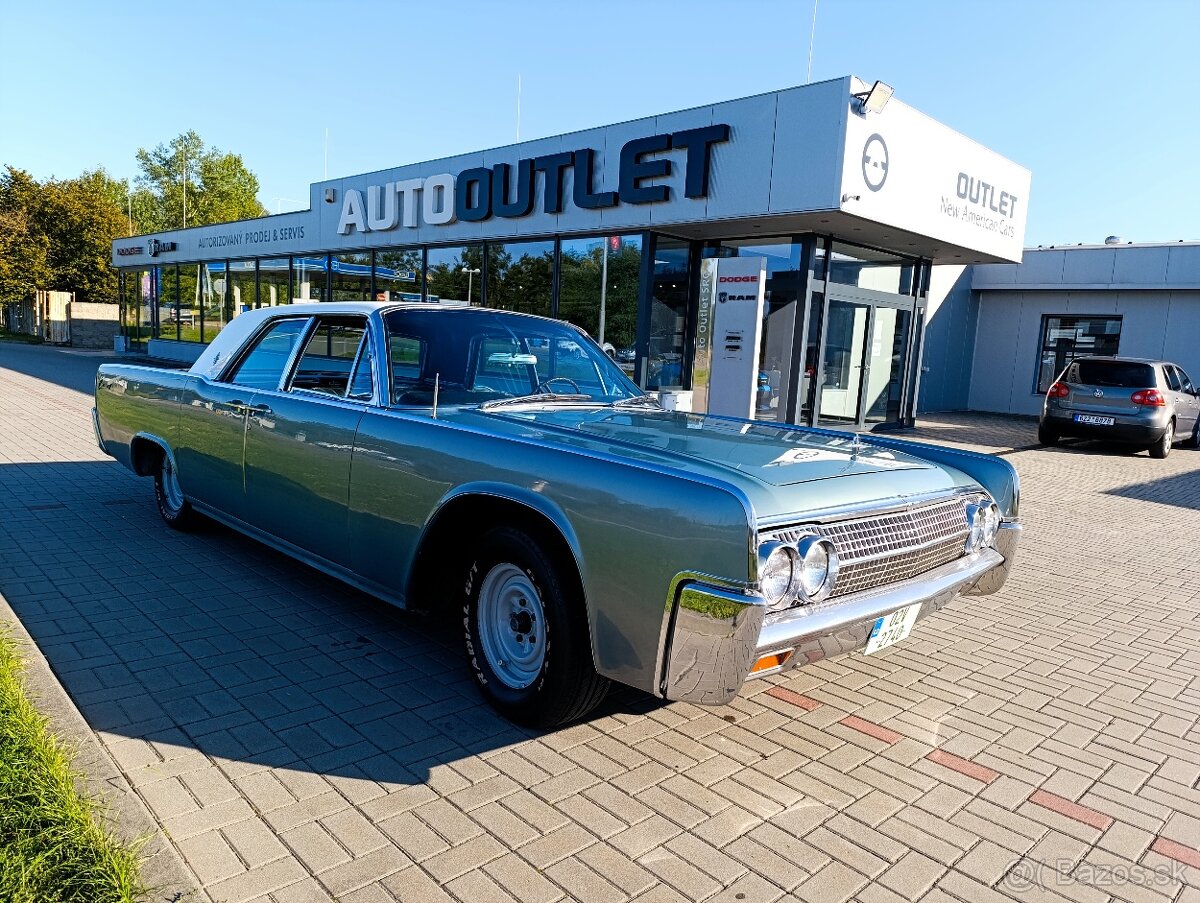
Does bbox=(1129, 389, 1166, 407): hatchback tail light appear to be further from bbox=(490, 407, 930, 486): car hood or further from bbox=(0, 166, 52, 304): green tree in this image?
bbox=(0, 166, 52, 304): green tree

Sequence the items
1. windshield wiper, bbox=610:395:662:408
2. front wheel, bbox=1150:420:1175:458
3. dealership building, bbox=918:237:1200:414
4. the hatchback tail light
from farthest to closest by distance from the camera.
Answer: dealership building, bbox=918:237:1200:414 → front wheel, bbox=1150:420:1175:458 → the hatchback tail light → windshield wiper, bbox=610:395:662:408

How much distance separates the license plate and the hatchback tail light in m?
12.8

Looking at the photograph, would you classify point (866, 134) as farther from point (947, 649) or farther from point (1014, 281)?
point (1014, 281)

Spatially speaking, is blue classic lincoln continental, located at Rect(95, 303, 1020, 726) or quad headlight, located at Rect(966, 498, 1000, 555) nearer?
blue classic lincoln continental, located at Rect(95, 303, 1020, 726)

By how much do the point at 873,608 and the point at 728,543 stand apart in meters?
0.76

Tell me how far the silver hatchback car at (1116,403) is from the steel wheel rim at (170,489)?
45.0 feet

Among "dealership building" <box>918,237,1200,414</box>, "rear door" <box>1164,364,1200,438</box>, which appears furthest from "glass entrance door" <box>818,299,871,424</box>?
"dealership building" <box>918,237,1200,414</box>

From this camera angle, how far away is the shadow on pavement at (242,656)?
312 centimetres

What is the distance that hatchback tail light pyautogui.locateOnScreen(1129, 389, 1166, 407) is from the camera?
1332cm

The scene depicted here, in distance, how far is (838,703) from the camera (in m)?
3.76

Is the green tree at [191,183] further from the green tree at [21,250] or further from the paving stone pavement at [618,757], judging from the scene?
the paving stone pavement at [618,757]

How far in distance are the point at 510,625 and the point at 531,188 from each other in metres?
12.0

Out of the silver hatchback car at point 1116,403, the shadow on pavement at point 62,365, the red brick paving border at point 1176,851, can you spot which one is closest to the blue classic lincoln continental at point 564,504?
the red brick paving border at point 1176,851

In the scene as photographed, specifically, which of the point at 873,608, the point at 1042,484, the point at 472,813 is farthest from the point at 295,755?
the point at 1042,484
